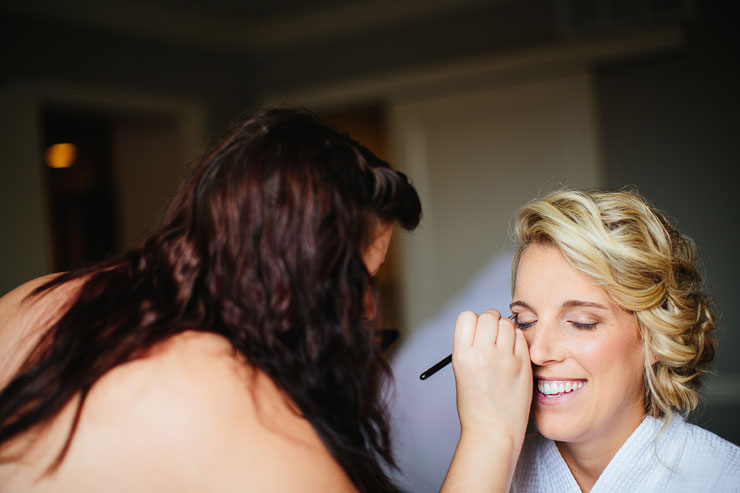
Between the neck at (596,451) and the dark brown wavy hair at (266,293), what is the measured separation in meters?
0.52

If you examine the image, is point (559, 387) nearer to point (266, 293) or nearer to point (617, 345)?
point (617, 345)

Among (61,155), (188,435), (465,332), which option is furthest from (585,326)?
(61,155)

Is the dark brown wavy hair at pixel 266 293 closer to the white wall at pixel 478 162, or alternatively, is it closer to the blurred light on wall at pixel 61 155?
the white wall at pixel 478 162

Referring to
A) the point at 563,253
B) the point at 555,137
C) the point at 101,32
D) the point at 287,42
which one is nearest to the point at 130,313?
the point at 563,253

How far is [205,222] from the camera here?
2.92ft

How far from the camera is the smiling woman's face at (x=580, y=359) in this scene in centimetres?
118

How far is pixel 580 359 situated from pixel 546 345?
6 centimetres

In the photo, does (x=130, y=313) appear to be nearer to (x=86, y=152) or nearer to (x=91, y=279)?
(x=91, y=279)

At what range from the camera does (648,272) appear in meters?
1.22

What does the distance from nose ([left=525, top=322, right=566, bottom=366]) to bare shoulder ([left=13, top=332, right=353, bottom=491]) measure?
0.51 m

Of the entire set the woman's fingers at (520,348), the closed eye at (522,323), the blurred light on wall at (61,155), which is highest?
→ the blurred light on wall at (61,155)

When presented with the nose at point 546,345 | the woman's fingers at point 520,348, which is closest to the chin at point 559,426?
the nose at point 546,345

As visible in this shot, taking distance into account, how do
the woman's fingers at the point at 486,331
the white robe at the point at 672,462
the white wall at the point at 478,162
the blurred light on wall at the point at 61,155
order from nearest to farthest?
1. the woman's fingers at the point at 486,331
2. the white robe at the point at 672,462
3. the white wall at the point at 478,162
4. the blurred light on wall at the point at 61,155

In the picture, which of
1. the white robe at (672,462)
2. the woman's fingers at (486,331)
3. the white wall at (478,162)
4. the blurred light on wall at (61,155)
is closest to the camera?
the woman's fingers at (486,331)
